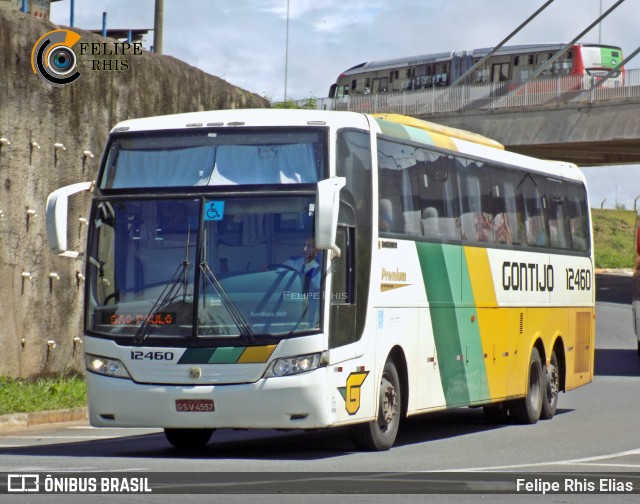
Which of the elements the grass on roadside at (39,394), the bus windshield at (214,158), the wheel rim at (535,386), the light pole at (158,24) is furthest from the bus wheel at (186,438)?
the light pole at (158,24)

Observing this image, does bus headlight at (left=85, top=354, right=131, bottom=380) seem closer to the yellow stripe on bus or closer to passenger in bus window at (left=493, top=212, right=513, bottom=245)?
the yellow stripe on bus

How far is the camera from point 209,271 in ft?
40.2

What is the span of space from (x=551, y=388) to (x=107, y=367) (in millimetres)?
8206

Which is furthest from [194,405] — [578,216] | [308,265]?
[578,216]

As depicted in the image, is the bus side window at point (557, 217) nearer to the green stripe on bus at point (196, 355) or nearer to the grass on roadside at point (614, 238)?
the green stripe on bus at point (196, 355)

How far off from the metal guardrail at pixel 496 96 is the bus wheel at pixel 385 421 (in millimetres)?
33260

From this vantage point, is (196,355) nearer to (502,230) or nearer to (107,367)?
(107,367)

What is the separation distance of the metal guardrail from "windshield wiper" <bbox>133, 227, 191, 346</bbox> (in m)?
34.8

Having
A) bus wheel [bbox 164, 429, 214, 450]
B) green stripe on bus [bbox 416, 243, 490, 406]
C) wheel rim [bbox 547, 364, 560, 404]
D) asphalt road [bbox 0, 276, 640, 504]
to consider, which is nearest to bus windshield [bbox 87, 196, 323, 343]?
asphalt road [bbox 0, 276, 640, 504]

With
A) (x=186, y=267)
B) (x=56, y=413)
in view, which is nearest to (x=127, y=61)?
(x=56, y=413)

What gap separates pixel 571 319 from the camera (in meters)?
19.7

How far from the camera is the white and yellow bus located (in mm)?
12078

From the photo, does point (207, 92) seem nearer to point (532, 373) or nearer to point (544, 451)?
point (532, 373)

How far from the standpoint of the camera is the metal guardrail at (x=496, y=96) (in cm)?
4591
